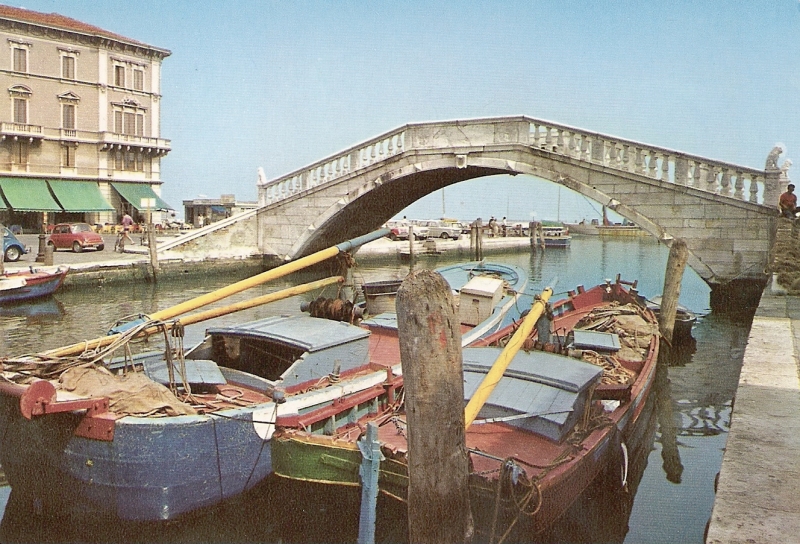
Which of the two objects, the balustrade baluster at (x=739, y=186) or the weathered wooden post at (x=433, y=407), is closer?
the weathered wooden post at (x=433, y=407)

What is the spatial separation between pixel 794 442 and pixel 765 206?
9730mm

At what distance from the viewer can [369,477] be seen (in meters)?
4.32

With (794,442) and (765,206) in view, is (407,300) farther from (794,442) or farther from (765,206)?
(765,206)

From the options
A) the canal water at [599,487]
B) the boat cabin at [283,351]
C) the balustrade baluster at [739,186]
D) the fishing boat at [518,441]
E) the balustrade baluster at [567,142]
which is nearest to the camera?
the fishing boat at [518,441]

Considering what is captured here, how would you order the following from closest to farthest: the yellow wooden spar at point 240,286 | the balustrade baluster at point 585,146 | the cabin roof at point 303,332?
the cabin roof at point 303,332 < the yellow wooden spar at point 240,286 < the balustrade baluster at point 585,146

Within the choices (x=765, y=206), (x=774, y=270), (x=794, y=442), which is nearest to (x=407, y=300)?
(x=794, y=442)

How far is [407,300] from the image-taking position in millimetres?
3189

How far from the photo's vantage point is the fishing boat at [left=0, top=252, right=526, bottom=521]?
4328mm

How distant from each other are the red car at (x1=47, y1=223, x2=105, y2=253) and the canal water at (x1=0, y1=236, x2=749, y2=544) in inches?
197

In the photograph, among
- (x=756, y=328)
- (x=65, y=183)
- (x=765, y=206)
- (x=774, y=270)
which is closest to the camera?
(x=756, y=328)

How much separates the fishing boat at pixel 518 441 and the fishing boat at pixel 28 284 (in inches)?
372

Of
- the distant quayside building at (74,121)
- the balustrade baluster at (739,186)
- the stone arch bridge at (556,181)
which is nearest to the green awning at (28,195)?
the distant quayside building at (74,121)

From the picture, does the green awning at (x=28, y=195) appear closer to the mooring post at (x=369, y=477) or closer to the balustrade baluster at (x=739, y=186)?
the balustrade baluster at (x=739, y=186)

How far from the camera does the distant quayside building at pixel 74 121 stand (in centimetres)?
2270
